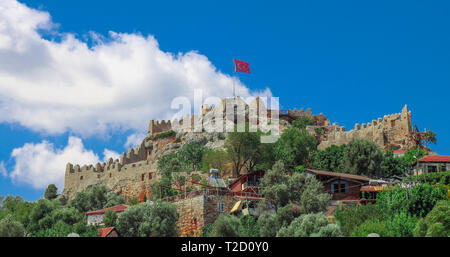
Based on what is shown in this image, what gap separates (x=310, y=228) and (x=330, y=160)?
2155 centimetres

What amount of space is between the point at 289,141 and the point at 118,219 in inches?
916

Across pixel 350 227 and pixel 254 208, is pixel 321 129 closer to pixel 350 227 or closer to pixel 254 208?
pixel 254 208

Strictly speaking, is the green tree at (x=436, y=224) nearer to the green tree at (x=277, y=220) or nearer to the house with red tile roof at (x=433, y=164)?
the green tree at (x=277, y=220)

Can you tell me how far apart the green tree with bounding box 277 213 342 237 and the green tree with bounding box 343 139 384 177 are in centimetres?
1747

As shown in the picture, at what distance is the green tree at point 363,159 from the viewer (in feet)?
160

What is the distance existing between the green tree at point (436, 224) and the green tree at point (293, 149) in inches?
934

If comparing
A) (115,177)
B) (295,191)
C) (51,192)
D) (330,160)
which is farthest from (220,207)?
(51,192)

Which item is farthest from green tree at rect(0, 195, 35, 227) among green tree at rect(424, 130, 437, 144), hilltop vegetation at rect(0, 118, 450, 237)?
green tree at rect(424, 130, 437, 144)

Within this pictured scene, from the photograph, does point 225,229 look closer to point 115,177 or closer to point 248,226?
point 248,226

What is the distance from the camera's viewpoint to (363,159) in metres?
49.2

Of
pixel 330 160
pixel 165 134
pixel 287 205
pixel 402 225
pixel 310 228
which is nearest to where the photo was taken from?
pixel 402 225

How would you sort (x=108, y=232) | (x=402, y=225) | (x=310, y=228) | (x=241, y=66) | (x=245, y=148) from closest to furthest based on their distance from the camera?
1. (x=402, y=225)
2. (x=310, y=228)
3. (x=108, y=232)
4. (x=245, y=148)
5. (x=241, y=66)

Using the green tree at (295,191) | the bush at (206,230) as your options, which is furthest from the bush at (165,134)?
the bush at (206,230)
